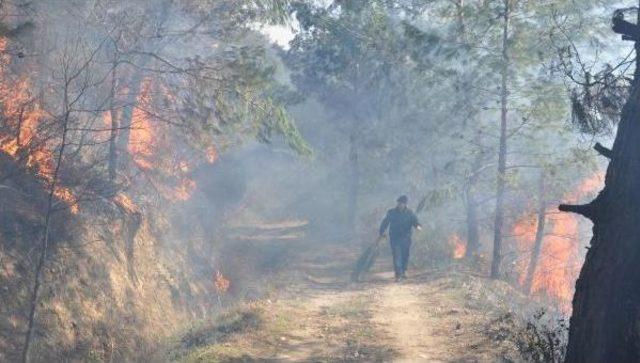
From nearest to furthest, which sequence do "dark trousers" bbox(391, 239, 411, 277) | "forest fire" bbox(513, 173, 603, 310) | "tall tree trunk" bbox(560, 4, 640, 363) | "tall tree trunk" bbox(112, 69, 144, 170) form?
"tall tree trunk" bbox(560, 4, 640, 363)
"tall tree trunk" bbox(112, 69, 144, 170)
"dark trousers" bbox(391, 239, 411, 277)
"forest fire" bbox(513, 173, 603, 310)

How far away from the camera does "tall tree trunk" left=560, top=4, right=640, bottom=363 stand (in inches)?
216

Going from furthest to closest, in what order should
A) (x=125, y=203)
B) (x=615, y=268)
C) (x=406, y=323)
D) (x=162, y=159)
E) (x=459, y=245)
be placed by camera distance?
(x=459, y=245) < (x=162, y=159) < (x=125, y=203) < (x=406, y=323) < (x=615, y=268)

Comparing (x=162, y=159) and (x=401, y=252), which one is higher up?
(x=162, y=159)

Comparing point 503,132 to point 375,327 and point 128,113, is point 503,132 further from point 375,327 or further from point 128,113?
point 128,113

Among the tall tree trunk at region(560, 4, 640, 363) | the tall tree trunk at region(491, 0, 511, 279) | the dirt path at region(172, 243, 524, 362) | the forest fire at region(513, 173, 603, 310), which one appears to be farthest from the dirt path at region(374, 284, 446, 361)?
the forest fire at region(513, 173, 603, 310)

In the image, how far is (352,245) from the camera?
29.2m

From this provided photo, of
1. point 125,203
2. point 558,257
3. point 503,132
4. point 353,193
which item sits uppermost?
point 503,132

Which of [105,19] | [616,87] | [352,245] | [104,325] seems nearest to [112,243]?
[104,325]

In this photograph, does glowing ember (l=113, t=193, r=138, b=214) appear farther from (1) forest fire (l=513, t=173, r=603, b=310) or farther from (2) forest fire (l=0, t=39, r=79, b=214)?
(1) forest fire (l=513, t=173, r=603, b=310)

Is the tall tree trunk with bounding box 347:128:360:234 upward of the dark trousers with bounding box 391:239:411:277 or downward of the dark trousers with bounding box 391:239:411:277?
upward

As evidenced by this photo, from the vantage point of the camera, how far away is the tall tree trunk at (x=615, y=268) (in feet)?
18.0

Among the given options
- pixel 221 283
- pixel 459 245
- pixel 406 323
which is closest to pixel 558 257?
pixel 459 245

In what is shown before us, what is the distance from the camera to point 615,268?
5551 mm

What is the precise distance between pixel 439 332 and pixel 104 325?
725cm
